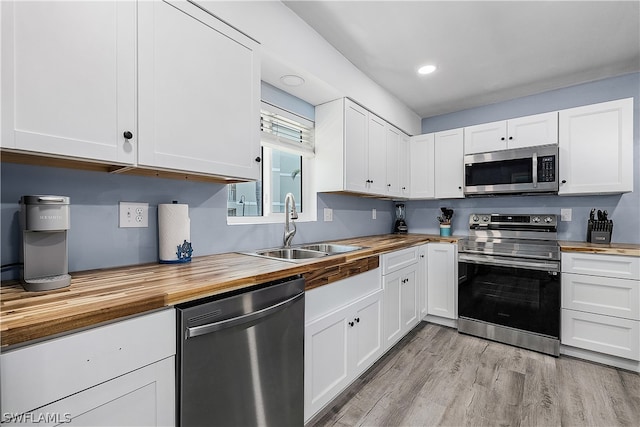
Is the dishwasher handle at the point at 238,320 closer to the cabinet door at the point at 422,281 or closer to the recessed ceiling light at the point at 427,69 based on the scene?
→ the cabinet door at the point at 422,281

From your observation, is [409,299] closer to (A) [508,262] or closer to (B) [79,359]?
(A) [508,262]

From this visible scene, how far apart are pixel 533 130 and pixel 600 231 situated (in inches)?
41.5

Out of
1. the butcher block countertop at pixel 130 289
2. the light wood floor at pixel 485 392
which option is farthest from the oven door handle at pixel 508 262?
the butcher block countertop at pixel 130 289

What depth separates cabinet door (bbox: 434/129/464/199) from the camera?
3.26 meters

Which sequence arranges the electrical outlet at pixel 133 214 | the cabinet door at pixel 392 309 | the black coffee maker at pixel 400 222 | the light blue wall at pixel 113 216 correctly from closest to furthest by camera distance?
the light blue wall at pixel 113 216 → the electrical outlet at pixel 133 214 → the cabinet door at pixel 392 309 → the black coffee maker at pixel 400 222

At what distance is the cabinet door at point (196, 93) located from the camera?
1222mm

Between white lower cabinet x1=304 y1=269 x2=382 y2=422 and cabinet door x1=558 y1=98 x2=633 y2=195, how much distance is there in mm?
2045

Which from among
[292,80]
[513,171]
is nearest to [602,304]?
[513,171]

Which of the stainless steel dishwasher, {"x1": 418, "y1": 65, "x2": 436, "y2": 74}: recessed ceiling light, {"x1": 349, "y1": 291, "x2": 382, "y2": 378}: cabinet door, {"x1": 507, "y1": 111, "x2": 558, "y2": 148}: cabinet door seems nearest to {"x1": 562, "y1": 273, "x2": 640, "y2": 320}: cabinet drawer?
{"x1": 507, "y1": 111, "x2": 558, "y2": 148}: cabinet door

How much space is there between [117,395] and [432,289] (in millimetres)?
2889

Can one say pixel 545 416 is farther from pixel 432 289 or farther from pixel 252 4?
pixel 252 4

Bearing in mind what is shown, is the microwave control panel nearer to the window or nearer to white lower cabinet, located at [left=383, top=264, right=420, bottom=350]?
white lower cabinet, located at [left=383, top=264, right=420, bottom=350]

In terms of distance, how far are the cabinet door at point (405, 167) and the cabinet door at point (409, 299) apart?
966 millimetres

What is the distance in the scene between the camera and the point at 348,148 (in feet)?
8.27
